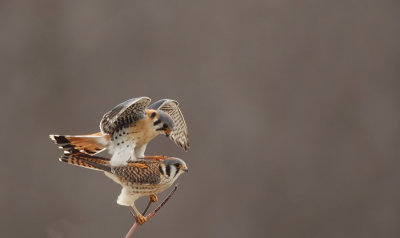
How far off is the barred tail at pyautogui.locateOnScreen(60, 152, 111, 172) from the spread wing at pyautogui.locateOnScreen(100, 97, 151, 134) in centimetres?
5

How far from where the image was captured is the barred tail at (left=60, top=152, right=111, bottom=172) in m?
0.83

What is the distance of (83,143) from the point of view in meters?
0.88

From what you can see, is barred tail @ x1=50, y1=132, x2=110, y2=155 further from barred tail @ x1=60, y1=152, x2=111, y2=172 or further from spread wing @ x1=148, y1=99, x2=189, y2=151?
spread wing @ x1=148, y1=99, x2=189, y2=151

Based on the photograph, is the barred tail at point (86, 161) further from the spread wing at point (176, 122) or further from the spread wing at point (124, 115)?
the spread wing at point (176, 122)

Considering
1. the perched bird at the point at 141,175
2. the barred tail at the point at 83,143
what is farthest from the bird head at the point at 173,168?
the barred tail at the point at 83,143

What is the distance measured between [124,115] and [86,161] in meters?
0.10

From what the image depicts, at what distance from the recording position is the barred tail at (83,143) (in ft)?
2.81

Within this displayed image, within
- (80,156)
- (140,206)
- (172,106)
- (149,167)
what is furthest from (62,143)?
(140,206)

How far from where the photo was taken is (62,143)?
85 centimetres

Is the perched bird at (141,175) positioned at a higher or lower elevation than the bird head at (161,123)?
lower

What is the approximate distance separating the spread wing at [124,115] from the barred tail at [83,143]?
18 mm

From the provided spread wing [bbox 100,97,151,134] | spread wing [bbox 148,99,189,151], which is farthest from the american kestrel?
spread wing [bbox 148,99,189,151]

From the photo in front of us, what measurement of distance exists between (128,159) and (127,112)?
78 mm

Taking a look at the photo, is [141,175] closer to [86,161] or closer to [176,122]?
[86,161]
